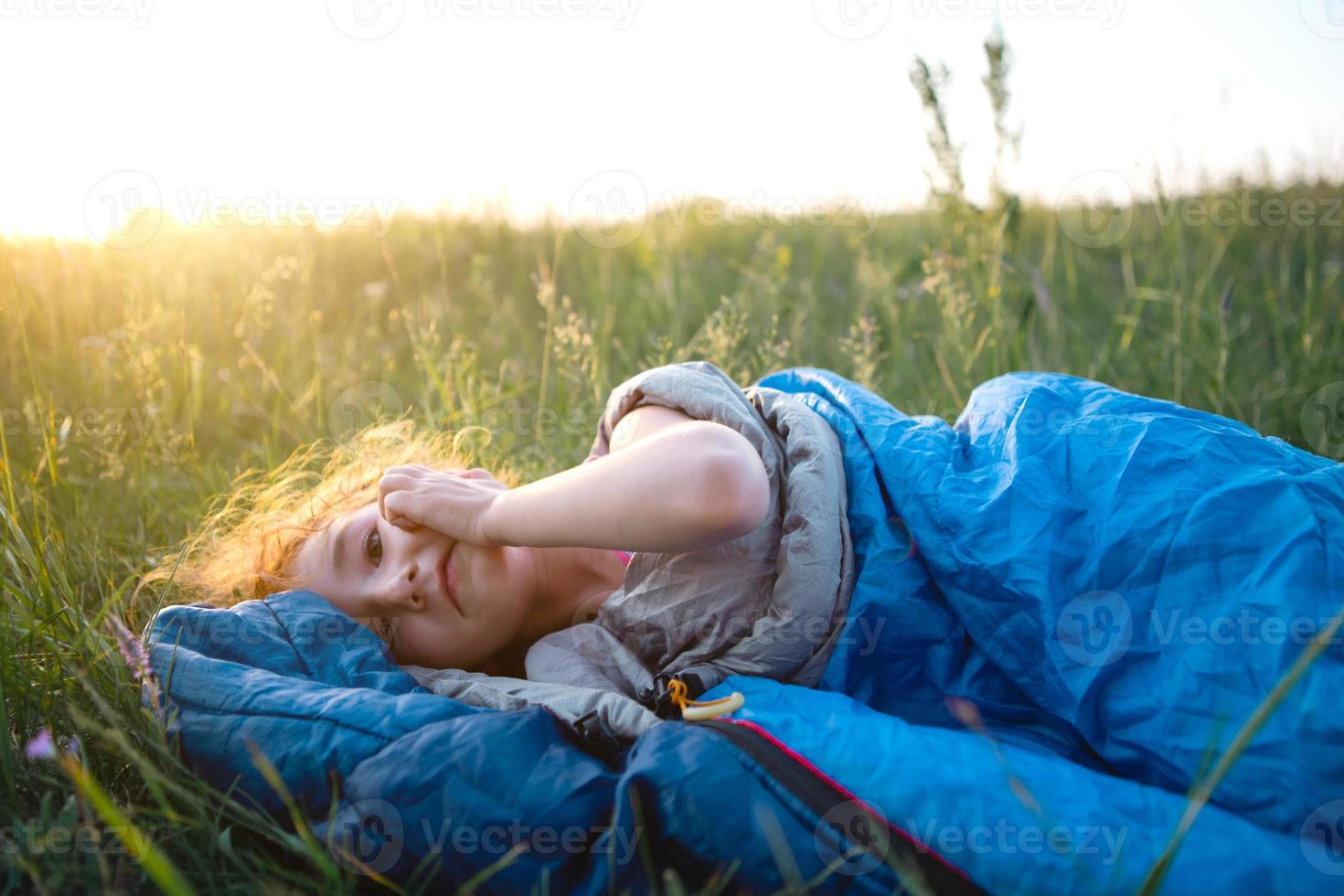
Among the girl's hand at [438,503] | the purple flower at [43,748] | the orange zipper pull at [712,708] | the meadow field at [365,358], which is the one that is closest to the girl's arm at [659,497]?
the girl's hand at [438,503]

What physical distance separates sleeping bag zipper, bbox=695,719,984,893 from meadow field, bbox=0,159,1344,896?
1.80 feet

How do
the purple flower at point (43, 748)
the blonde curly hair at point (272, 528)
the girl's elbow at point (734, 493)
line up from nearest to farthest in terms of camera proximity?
1. the purple flower at point (43, 748)
2. the girl's elbow at point (734, 493)
3. the blonde curly hair at point (272, 528)

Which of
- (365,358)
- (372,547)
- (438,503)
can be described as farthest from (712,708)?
(365,358)

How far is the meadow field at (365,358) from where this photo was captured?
4.45 ft

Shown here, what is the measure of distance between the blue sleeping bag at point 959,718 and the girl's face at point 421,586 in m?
0.09

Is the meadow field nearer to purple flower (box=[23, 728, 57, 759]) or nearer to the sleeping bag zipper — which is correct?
purple flower (box=[23, 728, 57, 759])

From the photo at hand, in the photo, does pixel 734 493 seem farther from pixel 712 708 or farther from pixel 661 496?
pixel 712 708

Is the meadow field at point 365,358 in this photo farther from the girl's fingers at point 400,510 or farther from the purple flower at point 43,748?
the girl's fingers at point 400,510

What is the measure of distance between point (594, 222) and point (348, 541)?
360 centimetres

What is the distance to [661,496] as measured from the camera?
1328 millimetres

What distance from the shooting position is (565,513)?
1.40 m

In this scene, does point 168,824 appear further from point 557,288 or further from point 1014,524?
point 557,288

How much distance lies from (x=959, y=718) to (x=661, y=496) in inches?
25.8

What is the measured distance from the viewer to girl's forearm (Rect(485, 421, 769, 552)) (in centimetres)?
132
